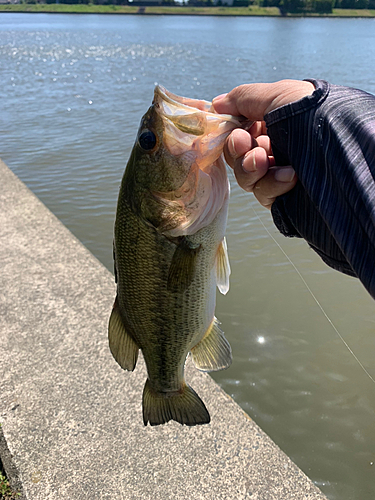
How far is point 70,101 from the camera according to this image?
14648mm

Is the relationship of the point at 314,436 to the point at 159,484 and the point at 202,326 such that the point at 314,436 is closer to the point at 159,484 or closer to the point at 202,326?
the point at 159,484

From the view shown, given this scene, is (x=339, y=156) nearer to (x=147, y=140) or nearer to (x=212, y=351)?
(x=147, y=140)

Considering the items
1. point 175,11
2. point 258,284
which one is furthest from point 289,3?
point 258,284

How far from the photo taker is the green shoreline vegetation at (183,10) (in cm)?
6341

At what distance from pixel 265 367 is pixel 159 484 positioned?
6.38 feet

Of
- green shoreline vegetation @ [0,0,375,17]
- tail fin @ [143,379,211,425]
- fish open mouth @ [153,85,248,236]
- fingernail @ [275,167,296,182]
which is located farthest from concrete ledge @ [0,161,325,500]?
green shoreline vegetation @ [0,0,375,17]

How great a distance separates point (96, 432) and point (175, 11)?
86506 mm

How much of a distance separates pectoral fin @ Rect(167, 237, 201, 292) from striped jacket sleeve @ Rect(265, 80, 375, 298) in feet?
1.72

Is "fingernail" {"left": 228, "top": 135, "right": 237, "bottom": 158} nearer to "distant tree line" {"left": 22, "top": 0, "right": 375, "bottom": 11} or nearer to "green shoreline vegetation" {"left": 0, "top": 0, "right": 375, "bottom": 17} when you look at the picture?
"distant tree line" {"left": 22, "top": 0, "right": 375, "bottom": 11}

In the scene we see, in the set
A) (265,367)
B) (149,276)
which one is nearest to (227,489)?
(149,276)

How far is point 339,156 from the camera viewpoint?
1.48m

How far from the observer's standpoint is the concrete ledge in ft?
8.08

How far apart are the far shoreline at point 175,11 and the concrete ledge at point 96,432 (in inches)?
2746

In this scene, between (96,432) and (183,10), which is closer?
(96,432)
